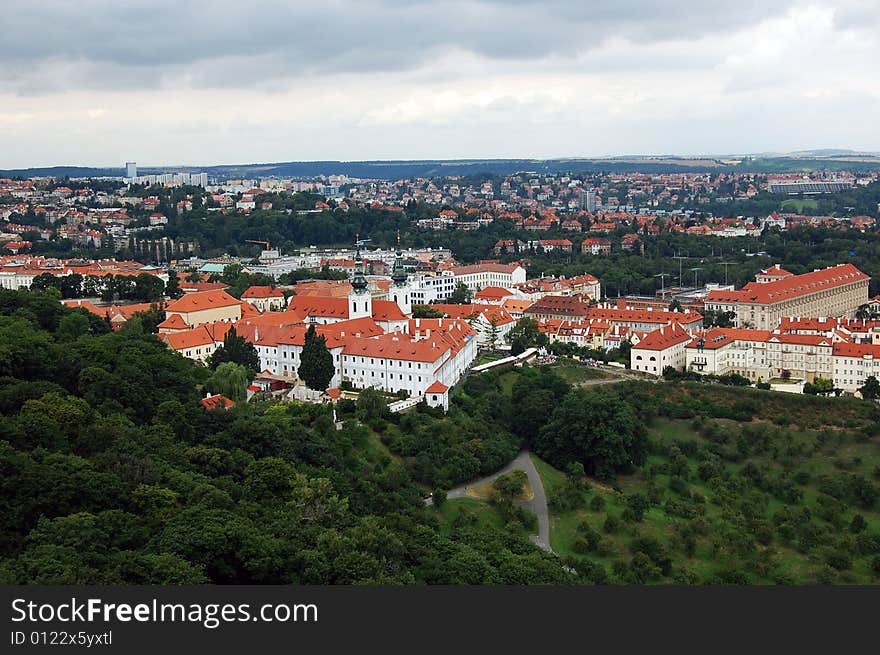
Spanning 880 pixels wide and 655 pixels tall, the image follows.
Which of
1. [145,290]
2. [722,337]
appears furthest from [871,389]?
[145,290]

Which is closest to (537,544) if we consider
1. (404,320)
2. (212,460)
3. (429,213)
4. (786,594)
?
(212,460)

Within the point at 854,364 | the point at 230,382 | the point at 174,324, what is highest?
the point at 174,324

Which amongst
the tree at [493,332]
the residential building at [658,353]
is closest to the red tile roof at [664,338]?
the residential building at [658,353]

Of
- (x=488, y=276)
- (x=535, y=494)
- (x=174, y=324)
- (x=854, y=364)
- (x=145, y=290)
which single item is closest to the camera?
(x=535, y=494)

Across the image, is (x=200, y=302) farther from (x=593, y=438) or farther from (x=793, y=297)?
(x=793, y=297)

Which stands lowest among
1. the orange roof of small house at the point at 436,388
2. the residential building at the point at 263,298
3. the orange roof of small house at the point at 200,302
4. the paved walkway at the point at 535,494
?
the paved walkway at the point at 535,494

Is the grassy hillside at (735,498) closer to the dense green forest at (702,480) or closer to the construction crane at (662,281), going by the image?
the dense green forest at (702,480)
